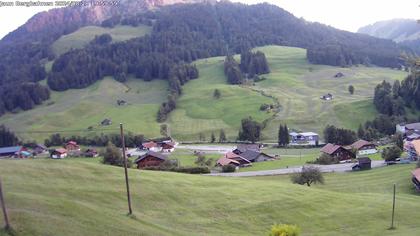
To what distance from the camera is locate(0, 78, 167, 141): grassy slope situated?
6102 inches

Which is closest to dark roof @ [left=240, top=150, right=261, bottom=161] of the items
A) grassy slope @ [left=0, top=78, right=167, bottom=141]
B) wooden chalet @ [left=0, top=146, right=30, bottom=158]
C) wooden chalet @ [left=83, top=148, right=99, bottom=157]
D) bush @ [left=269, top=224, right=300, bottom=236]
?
wooden chalet @ [left=83, top=148, right=99, bottom=157]

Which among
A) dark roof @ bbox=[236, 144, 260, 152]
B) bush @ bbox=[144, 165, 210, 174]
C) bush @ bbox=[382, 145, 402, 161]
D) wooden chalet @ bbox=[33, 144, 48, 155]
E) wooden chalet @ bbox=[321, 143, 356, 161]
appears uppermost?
bush @ bbox=[144, 165, 210, 174]

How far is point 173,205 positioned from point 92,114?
137 metres

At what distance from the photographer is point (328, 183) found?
70.4 m

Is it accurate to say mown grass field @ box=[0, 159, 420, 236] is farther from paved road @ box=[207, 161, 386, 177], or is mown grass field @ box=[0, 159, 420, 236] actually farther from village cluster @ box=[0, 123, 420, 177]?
paved road @ box=[207, 161, 386, 177]

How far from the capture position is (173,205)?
43469mm

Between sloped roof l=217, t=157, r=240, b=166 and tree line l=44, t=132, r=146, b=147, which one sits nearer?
sloped roof l=217, t=157, r=240, b=166

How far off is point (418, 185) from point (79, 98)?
161 meters

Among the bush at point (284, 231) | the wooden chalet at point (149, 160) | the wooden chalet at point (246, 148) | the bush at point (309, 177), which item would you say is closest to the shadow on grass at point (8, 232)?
the bush at point (284, 231)

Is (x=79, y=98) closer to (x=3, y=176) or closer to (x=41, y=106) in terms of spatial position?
(x=41, y=106)

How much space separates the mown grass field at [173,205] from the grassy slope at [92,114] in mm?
93203

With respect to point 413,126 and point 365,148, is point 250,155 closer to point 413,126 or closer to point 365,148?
point 365,148

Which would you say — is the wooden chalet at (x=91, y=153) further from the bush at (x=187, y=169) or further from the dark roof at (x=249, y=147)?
the bush at (x=187, y=169)

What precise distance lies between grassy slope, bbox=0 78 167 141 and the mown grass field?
9320 centimetres
